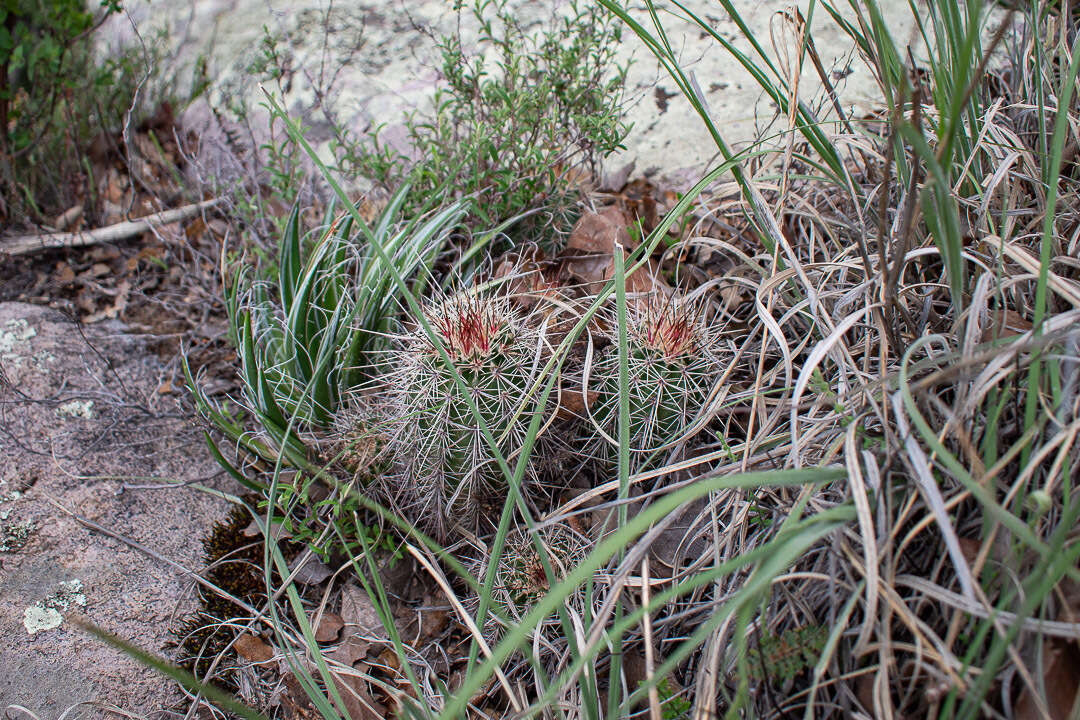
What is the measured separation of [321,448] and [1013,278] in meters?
1.58

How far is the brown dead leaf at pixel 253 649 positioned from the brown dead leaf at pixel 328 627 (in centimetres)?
11

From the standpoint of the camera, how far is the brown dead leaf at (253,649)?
160cm

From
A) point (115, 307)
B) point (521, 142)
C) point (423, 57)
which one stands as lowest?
point (115, 307)

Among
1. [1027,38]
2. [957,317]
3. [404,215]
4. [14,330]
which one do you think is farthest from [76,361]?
[1027,38]

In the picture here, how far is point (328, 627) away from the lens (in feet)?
5.45

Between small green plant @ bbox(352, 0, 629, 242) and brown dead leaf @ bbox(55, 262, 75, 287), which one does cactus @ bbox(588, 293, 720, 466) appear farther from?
brown dead leaf @ bbox(55, 262, 75, 287)

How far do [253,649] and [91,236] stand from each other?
77.4 inches

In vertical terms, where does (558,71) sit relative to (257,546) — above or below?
above

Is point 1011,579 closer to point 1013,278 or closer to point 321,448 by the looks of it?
point 1013,278

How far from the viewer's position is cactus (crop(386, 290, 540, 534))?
148 centimetres

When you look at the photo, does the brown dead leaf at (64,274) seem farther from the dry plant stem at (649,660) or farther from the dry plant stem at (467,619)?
the dry plant stem at (649,660)

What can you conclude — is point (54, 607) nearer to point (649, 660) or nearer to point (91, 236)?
point (649, 660)

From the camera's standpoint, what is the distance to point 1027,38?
1895mm

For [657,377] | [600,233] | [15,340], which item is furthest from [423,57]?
[657,377]
